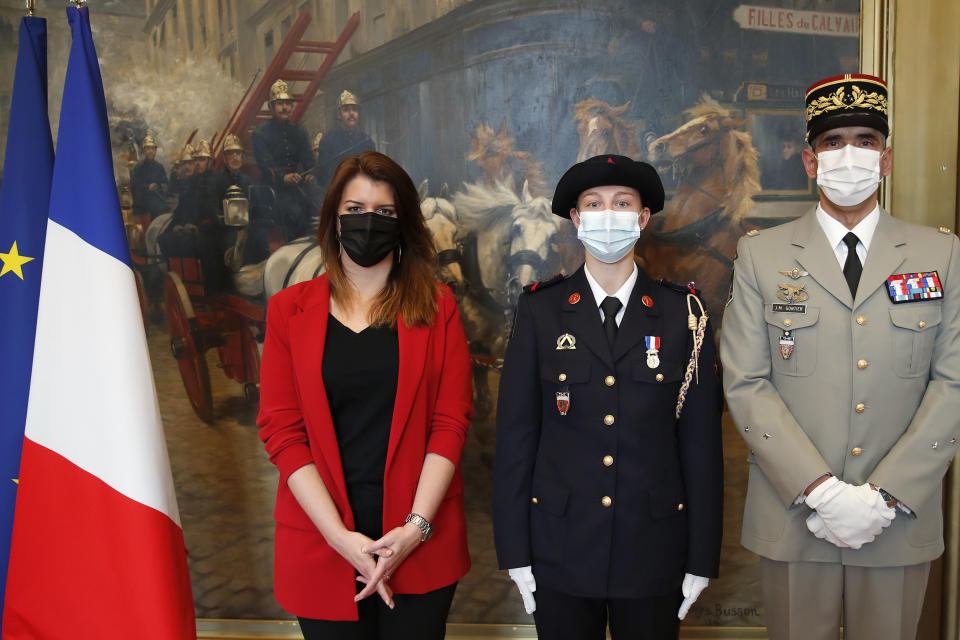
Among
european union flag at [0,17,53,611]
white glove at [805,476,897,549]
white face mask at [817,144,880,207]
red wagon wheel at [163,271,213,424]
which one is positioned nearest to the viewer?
white glove at [805,476,897,549]

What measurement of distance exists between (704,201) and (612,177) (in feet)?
3.80

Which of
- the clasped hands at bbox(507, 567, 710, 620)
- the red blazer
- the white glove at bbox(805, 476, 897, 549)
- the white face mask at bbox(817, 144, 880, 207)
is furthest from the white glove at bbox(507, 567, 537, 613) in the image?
the white face mask at bbox(817, 144, 880, 207)

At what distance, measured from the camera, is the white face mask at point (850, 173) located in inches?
79.0

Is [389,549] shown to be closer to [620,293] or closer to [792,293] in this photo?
[620,293]

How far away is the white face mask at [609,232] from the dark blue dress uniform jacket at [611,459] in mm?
129

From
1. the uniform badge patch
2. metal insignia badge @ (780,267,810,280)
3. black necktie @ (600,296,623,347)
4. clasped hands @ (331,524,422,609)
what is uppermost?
metal insignia badge @ (780,267,810,280)

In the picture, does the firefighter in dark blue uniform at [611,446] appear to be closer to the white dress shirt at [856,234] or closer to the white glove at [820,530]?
the white glove at [820,530]

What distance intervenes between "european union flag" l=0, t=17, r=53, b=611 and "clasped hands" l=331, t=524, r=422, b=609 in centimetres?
135

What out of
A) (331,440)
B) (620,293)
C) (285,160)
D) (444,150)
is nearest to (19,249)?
(285,160)

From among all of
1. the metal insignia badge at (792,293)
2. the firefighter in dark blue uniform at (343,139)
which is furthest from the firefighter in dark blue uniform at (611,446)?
the firefighter in dark blue uniform at (343,139)

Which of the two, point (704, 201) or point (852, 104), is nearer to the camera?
point (852, 104)

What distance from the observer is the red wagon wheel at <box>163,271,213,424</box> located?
10.4 feet

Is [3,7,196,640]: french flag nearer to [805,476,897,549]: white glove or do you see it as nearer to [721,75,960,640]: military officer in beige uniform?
[721,75,960,640]: military officer in beige uniform

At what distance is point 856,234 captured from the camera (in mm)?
2088
